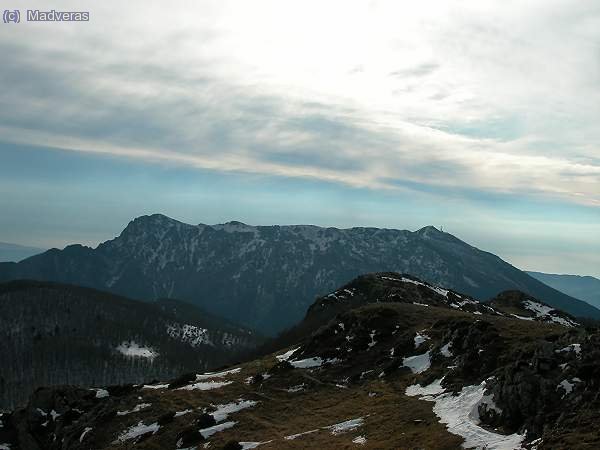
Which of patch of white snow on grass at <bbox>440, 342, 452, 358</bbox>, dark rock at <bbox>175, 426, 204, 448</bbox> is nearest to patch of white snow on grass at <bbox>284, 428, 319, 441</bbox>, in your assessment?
dark rock at <bbox>175, 426, 204, 448</bbox>

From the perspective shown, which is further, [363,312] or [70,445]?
[363,312]

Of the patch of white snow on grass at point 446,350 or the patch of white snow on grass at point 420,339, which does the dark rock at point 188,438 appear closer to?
the patch of white snow on grass at point 446,350

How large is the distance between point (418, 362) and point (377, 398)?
15.3 meters

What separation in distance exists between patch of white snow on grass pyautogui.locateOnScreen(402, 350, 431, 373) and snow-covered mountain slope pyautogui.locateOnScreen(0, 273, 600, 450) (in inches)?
10.1

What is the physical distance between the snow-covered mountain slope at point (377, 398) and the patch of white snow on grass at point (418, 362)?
0.26 metres

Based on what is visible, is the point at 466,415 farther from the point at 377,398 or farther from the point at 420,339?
the point at 420,339

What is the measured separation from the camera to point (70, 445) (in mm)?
73875

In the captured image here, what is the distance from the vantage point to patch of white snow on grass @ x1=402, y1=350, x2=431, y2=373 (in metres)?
70.7

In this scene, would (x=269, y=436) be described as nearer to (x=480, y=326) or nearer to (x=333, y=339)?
(x=480, y=326)

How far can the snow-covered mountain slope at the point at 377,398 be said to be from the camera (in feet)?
126

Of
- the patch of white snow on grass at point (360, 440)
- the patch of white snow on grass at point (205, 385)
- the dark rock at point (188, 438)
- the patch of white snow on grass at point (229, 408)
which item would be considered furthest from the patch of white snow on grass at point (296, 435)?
the patch of white snow on grass at point (205, 385)

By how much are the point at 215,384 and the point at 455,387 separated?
47.2m

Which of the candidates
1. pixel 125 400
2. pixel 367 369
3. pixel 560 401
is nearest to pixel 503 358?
pixel 560 401

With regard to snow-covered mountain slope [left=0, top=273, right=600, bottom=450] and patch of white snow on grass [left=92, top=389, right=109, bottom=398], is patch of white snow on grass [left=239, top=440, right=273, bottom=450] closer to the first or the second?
snow-covered mountain slope [left=0, top=273, right=600, bottom=450]
